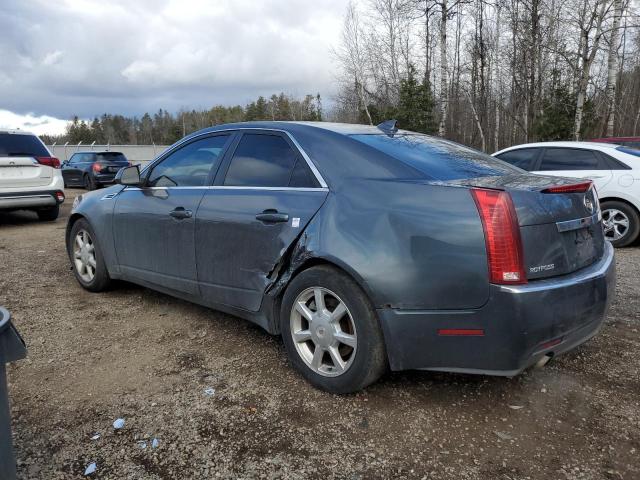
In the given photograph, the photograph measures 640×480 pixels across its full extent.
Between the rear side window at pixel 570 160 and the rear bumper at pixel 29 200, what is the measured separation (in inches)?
336

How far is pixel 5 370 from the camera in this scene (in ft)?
5.59

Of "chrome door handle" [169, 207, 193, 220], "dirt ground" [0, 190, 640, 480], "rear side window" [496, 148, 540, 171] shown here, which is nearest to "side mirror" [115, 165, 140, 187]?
"chrome door handle" [169, 207, 193, 220]

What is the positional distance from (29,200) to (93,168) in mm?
10210

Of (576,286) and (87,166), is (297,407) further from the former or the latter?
(87,166)

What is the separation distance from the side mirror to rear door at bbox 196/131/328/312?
37.4 inches

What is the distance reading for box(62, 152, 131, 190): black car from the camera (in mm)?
18375

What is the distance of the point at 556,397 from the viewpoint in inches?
110

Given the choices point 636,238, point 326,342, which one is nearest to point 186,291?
point 326,342

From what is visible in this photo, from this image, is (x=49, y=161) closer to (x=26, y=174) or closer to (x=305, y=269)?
(x=26, y=174)

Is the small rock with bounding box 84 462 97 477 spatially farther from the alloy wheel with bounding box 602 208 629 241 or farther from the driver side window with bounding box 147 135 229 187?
the alloy wheel with bounding box 602 208 629 241

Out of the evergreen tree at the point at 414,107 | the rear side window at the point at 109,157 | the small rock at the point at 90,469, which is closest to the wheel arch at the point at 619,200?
the small rock at the point at 90,469

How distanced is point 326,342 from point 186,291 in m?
1.40

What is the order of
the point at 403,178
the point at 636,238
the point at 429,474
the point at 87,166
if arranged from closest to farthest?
the point at 429,474 → the point at 403,178 → the point at 636,238 → the point at 87,166

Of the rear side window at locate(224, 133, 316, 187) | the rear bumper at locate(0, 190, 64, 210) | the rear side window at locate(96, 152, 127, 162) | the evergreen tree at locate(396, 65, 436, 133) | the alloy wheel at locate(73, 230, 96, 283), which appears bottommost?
the alloy wheel at locate(73, 230, 96, 283)
